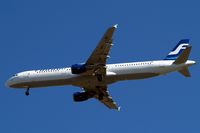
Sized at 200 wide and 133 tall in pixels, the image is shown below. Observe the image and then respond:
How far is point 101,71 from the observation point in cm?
10125

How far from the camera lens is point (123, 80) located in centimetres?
10212

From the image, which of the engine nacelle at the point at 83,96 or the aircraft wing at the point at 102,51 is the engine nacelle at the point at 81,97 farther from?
the aircraft wing at the point at 102,51

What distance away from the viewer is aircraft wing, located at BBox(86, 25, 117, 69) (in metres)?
93.6

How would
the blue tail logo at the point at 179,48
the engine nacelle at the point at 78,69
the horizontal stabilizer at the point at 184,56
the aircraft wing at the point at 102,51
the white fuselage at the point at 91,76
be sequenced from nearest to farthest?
the aircraft wing at the point at 102,51 → the horizontal stabilizer at the point at 184,56 → the engine nacelle at the point at 78,69 → the white fuselage at the point at 91,76 → the blue tail logo at the point at 179,48

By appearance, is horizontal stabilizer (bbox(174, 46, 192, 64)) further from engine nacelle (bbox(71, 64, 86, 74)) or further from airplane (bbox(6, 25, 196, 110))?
engine nacelle (bbox(71, 64, 86, 74))

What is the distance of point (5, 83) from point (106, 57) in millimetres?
18155

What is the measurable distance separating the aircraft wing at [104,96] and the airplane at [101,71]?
81cm

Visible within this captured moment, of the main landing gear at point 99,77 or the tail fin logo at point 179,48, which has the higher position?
the tail fin logo at point 179,48

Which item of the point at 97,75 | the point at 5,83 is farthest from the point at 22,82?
the point at 97,75

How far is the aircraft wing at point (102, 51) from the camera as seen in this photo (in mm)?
93644

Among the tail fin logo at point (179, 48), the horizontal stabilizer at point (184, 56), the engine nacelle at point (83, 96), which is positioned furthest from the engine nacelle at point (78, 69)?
the tail fin logo at point (179, 48)

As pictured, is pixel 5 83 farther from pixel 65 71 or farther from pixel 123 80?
pixel 123 80

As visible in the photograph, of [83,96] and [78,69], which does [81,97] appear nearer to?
[83,96]

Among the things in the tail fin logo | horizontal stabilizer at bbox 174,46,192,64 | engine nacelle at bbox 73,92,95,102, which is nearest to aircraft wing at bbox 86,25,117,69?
horizontal stabilizer at bbox 174,46,192,64
